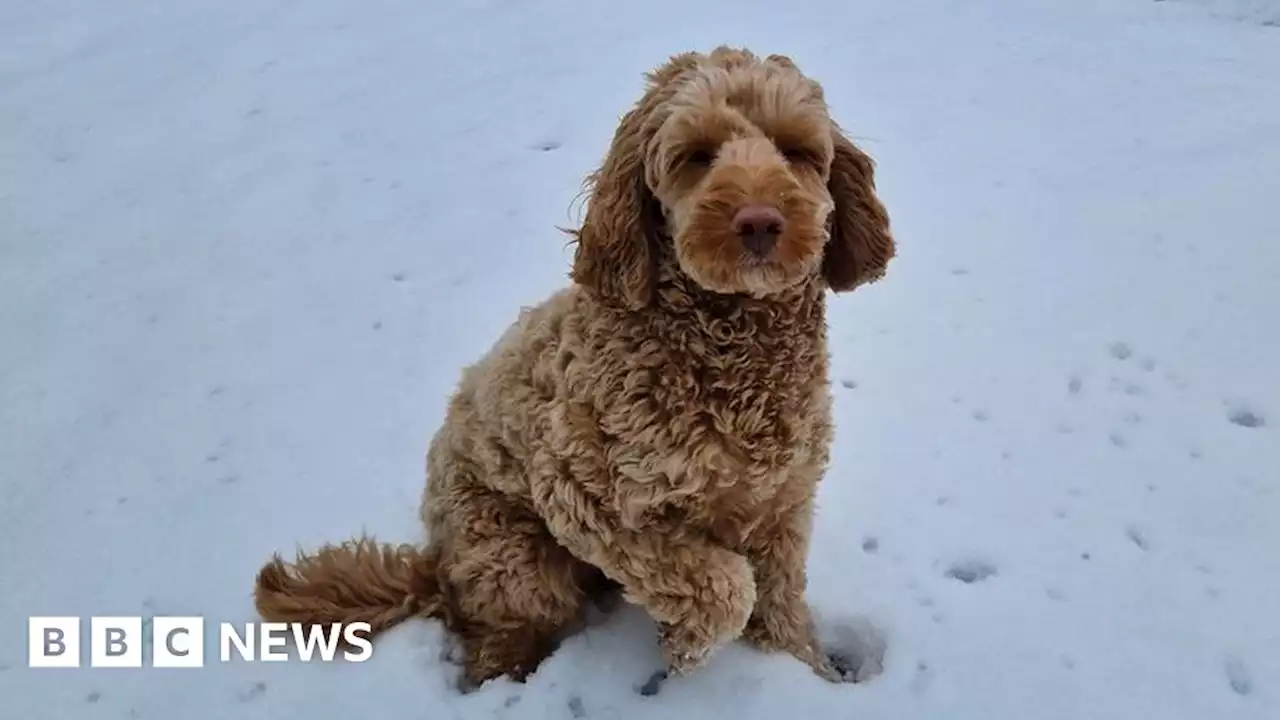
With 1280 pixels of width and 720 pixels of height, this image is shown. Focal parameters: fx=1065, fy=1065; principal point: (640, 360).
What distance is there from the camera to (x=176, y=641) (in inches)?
122

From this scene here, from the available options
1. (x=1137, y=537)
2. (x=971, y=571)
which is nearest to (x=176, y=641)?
(x=971, y=571)

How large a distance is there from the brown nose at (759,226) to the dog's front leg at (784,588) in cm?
86

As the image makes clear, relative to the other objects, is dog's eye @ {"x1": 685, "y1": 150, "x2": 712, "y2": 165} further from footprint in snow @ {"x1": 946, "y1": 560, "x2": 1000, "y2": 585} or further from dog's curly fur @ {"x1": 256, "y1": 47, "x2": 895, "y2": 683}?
footprint in snow @ {"x1": 946, "y1": 560, "x2": 1000, "y2": 585}

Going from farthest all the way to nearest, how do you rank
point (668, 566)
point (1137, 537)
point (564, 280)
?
point (564, 280)
point (1137, 537)
point (668, 566)

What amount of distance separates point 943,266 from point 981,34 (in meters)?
2.89

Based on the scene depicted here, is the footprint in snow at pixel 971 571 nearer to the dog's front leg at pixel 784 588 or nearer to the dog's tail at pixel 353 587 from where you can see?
the dog's front leg at pixel 784 588

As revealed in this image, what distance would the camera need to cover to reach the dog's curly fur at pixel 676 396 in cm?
239

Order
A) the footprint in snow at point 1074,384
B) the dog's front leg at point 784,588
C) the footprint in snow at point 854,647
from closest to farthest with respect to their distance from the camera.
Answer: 1. the dog's front leg at point 784,588
2. the footprint in snow at point 854,647
3. the footprint in snow at point 1074,384

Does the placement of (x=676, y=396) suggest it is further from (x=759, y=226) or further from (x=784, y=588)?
(x=784, y=588)

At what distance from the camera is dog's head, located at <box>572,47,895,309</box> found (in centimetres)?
224

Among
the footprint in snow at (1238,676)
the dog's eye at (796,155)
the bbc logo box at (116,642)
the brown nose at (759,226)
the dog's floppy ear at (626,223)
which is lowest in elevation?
the bbc logo box at (116,642)

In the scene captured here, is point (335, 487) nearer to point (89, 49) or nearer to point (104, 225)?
point (104, 225)

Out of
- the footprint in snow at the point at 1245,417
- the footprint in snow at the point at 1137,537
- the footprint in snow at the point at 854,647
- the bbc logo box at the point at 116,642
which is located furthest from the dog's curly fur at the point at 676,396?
the footprint in snow at the point at 1245,417

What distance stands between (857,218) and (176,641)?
89.3 inches
